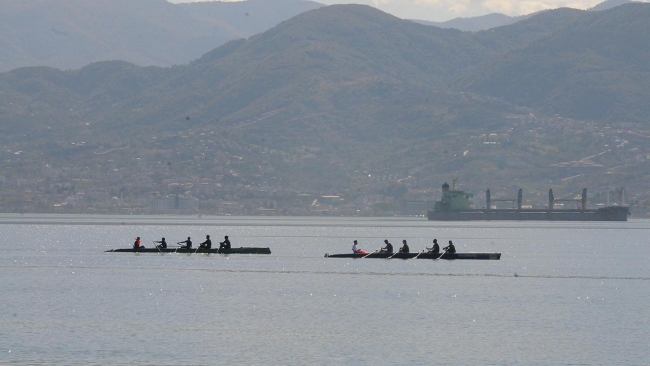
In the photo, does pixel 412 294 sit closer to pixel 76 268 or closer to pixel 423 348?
pixel 423 348

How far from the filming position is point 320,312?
3162 inches

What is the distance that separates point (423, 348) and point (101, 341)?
17382 mm

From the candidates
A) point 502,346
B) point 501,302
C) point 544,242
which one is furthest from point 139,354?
point 544,242

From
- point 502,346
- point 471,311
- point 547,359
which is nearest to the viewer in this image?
point 547,359

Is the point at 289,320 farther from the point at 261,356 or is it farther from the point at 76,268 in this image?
the point at 76,268

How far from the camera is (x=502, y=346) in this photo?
66000 mm

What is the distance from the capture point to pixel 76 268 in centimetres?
11812

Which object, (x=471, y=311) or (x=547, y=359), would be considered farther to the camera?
(x=471, y=311)

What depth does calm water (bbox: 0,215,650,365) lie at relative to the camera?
6316 centimetres

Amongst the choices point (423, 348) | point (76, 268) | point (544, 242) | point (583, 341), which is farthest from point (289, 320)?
point (544, 242)

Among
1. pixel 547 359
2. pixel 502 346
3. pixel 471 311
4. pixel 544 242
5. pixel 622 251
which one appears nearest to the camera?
pixel 547 359

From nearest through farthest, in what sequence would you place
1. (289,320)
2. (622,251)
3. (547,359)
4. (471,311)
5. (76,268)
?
(547,359) < (289,320) < (471,311) < (76,268) < (622,251)

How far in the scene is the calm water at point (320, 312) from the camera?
63.2m

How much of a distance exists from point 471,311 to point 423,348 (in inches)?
671
